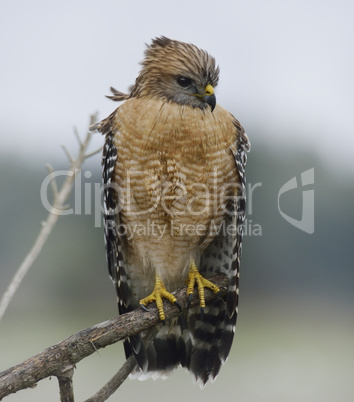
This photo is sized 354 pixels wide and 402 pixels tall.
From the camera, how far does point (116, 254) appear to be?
5.96 metres

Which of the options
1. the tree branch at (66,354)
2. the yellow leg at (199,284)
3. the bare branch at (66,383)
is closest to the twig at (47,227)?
the tree branch at (66,354)

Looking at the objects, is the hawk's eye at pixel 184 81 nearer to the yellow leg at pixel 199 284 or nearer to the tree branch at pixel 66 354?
the yellow leg at pixel 199 284

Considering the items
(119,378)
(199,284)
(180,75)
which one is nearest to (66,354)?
(119,378)

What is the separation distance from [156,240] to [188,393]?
15.4 meters

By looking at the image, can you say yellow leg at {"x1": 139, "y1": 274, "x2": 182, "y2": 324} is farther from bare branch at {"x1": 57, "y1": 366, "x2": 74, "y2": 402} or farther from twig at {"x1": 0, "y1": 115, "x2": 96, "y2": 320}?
twig at {"x1": 0, "y1": 115, "x2": 96, "y2": 320}

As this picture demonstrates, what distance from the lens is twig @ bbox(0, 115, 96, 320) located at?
10.9ft

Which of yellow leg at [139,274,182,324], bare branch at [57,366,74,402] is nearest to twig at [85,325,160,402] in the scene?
bare branch at [57,366,74,402]

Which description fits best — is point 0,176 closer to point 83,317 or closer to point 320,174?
point 83,317

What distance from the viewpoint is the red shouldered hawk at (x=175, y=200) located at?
548 centimetres

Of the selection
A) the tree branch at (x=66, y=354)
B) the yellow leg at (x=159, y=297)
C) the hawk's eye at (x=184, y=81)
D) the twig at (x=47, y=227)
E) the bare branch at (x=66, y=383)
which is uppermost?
the hawk's eye at (x=184, y=81)

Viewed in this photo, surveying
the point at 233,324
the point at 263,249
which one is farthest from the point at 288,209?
the point at 233,324

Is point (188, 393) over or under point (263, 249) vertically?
under

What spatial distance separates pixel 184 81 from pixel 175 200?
0.94 meters

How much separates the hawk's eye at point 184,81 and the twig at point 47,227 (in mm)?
1632
